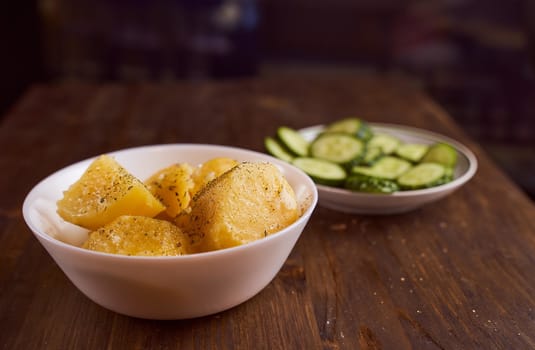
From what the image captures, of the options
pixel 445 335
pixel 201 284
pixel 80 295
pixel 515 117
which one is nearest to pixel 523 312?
pixel 445 335

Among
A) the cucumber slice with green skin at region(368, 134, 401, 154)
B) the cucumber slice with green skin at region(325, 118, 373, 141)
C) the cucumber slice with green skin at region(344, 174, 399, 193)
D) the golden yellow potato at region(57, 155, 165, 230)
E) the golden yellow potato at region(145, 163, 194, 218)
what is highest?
the golden yellow potato at region(57, 155, 165, 230)

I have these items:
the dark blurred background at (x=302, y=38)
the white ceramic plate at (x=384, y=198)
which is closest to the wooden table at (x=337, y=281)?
the white ceramic plate at (x=384, y=198)

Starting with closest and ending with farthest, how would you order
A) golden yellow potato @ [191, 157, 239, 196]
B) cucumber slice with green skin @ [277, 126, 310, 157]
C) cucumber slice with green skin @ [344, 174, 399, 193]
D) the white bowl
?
the white bowl, golden yellow potato @ [191, 157, 239, 196], cucumber slice with green skin @ [344, 174, 399, 193], cucumber slice with green skin @ [277, 126, 310, 157]

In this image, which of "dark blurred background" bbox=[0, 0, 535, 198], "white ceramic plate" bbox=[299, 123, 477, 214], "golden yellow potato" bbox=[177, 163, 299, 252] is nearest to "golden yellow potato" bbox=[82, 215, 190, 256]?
"golden yellow potato" bbox=[177, 163, 299, 252]

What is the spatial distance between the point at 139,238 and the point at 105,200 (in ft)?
0.35

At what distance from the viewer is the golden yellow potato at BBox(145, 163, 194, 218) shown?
36.2 inches

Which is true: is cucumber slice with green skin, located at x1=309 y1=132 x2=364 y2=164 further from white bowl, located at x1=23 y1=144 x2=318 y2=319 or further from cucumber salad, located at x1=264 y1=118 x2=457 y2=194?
white bowl, located at x1=23 y1=144 x2=318 y2=319

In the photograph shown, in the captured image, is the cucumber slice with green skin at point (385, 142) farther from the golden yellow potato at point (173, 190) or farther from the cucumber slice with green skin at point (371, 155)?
the golden yellow potato at point (173, 190)

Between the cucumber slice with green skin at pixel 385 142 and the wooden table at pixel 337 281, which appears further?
the cucumber slice with green skin at pixel 385 142

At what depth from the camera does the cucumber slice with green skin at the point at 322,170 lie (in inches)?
45.7

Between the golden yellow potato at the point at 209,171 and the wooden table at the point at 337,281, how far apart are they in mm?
193

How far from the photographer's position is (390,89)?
2.25m

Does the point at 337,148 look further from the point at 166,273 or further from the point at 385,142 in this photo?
the point at 166,273

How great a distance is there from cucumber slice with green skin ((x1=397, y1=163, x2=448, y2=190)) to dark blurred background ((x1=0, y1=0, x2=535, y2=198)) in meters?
2.60
